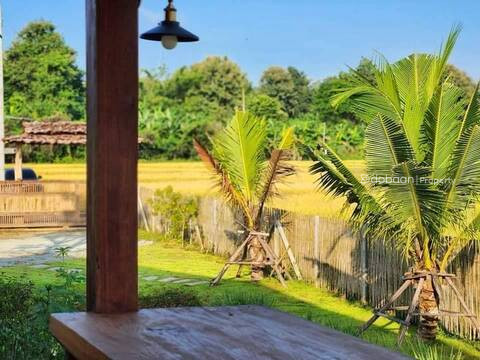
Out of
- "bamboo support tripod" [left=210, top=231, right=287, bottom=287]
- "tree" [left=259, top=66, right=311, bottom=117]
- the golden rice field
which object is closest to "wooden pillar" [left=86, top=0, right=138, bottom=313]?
"bamboo support tripod" [left=210, top=231, right=287, bottom=287]

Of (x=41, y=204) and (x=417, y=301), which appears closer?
(x=417, y=301)

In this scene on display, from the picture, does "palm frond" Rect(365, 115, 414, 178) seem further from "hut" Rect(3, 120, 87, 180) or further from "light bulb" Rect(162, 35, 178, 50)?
"hut" Rect(3, 120, 87, 180)

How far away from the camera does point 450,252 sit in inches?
327

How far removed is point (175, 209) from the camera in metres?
15.4

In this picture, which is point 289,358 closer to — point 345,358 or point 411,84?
point 345,358

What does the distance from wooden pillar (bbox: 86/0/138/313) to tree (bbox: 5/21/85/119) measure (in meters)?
40.4

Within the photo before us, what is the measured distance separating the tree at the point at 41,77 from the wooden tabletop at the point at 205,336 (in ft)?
134

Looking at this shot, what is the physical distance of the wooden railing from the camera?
1800cm

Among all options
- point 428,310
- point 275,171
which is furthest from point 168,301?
point 275,171

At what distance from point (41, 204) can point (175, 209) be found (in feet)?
14.6

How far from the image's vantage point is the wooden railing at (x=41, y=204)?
1800 centimetres

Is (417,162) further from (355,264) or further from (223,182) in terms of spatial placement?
(223,182)

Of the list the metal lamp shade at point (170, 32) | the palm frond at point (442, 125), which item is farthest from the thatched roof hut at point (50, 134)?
the metal lamp shade at point (170, 32)

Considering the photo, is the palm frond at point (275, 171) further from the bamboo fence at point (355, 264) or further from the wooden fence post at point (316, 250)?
the wooden fence post at point (316, 250)
